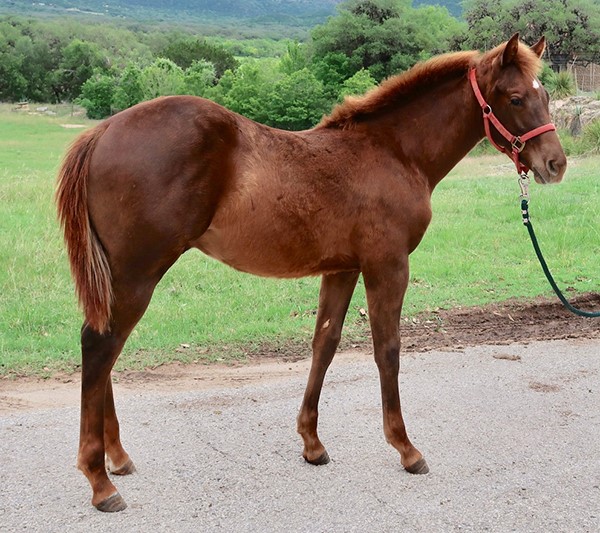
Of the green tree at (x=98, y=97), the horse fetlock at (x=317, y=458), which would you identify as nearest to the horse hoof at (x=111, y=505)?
the horse fetlock at (x=317, y=458)

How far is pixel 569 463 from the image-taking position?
3.84m

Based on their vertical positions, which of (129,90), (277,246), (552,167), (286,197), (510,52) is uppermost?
(510,52)

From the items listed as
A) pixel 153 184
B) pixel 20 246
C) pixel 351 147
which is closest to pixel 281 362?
pixel 351 147

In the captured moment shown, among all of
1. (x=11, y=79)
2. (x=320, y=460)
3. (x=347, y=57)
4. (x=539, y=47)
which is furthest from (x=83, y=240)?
(x=11, y=79)

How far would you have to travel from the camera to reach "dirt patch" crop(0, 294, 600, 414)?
15.4ft

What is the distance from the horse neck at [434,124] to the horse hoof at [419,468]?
157 cm

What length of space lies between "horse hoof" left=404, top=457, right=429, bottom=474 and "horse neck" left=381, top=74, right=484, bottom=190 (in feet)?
5.15

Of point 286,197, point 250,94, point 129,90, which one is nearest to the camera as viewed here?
point 286,197

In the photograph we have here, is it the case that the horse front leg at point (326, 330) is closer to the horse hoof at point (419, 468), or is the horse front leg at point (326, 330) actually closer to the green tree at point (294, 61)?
the horse hoof at point (419, 468)

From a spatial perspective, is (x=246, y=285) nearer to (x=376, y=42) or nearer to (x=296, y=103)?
(x=296, y=103)

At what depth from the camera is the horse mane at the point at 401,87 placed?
3.86 m

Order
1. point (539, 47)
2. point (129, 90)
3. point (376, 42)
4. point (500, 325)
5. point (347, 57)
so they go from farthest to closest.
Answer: point (129, 90) → point (347, 57) → point (376, 42) → point (500, 325) → point (539, 47)

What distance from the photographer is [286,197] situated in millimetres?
3441

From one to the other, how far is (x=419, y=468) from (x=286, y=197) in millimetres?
1625
